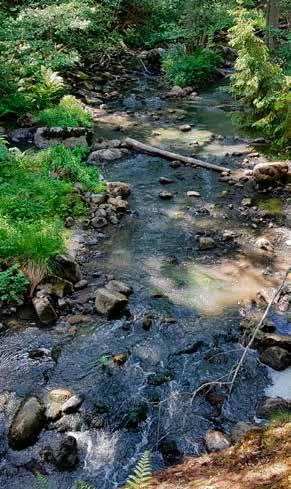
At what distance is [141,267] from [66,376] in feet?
8.92

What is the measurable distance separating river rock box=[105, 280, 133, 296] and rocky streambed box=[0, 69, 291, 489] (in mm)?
31

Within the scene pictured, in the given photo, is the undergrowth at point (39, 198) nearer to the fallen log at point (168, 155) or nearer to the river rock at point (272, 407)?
the fallen log at point (168, 155)

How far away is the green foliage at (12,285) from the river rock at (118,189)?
394cm

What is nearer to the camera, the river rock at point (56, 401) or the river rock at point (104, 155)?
the river rock at point (56, 401)

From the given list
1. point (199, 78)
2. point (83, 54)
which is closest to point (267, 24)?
point (199, 78)

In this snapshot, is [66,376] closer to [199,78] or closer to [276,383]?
[276,383]

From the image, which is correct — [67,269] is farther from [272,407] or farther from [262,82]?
[262,82]

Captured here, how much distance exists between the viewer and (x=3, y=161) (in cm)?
998

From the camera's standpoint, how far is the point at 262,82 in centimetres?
1255

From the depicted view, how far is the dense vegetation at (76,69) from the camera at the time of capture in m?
8.66

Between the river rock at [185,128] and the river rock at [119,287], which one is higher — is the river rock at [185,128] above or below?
above

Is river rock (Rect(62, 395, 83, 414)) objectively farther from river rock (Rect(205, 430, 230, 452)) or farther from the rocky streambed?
river rock (Rect(205, 430, 230, 452))

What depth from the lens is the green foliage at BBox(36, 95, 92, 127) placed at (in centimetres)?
1298

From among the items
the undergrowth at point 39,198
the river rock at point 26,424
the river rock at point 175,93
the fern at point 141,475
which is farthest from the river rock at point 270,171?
the river rock at point 175,93
